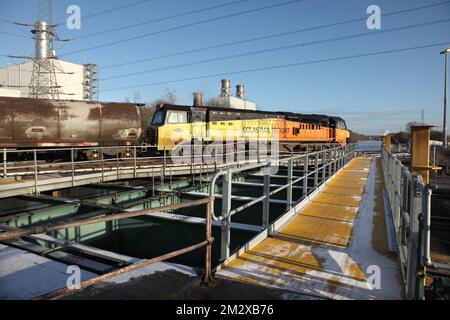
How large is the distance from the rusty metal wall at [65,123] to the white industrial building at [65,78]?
49.5m

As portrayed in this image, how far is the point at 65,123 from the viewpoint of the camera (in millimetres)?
16719

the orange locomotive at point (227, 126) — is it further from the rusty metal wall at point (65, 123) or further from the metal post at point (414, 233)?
the metal post at point (414, 233)

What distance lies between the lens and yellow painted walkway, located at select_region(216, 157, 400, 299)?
140 inches

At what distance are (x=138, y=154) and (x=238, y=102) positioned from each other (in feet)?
152

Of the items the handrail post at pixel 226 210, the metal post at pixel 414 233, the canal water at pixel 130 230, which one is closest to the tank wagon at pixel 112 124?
the canal water at pixel 130 230

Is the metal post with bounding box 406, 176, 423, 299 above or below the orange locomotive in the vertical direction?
below

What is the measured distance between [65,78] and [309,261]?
71.0 m

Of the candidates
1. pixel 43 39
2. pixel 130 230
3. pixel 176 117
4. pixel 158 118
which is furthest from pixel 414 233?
pixel 43 39

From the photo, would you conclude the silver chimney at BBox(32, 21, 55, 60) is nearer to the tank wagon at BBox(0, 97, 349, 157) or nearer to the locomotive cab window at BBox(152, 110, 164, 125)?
the tank wagon at BBox(0, 97, 349, 157)

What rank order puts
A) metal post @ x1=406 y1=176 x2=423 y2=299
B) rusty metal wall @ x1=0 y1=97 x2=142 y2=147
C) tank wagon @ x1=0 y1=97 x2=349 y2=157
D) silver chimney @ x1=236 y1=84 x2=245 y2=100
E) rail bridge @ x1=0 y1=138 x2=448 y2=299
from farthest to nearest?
silver chimney @ x1=236 y1=84 x2=245 y2=100
tank wagon @ x1=0 y1=97 x2=349 y2=157
rusty metal wall @ x1=0 y1=97 x2=142 y2=147
rail bridge @ x1=0 y1=138 x2=448 y2=299
metal post @ x1=406 y1=176 x2=423 y2=299

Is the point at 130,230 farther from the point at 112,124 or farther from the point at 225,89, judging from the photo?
the point at 225,89

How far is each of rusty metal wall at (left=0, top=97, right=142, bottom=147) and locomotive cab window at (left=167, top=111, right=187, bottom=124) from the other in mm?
2345

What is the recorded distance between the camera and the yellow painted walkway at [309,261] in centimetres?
356

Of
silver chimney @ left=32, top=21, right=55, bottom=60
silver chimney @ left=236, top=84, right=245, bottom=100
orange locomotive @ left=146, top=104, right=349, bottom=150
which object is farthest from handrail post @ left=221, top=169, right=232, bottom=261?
silver chimney @ left=236, top=84, right=245, bottom=100
